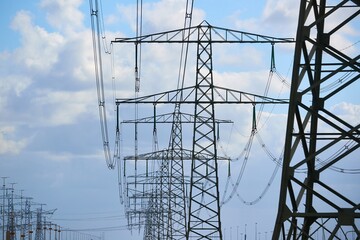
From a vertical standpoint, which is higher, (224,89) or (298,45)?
(224,89)

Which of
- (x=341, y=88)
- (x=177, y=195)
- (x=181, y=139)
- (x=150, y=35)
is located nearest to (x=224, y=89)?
(x=150, y=35)

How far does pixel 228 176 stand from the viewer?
53.3 metres

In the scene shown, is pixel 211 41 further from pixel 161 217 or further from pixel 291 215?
pixel 161 217

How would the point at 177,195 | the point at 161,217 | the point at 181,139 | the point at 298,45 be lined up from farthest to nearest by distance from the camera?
1. the point at 161,217
2. the point at 177,195
3. the point at 181,139
4. the point at 298,45

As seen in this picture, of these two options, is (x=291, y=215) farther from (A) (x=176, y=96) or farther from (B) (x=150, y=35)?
(A) (x=176, y=96)

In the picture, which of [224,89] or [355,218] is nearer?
[355,218]

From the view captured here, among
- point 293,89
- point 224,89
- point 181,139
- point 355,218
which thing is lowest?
point 355,218

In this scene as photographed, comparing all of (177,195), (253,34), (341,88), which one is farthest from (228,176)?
(341,88)

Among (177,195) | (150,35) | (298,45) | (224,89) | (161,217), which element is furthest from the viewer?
(161,217)

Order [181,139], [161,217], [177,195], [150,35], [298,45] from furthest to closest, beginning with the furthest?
1. [161,217]
2. [177,195]
3. [181,139]
4. [150,35]
5. [298,45]

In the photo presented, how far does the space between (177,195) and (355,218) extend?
44.8m

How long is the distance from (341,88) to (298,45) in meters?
1.37

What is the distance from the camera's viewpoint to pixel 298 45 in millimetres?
17188

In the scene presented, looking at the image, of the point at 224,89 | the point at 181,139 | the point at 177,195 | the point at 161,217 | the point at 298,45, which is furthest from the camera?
the point at 161,217
